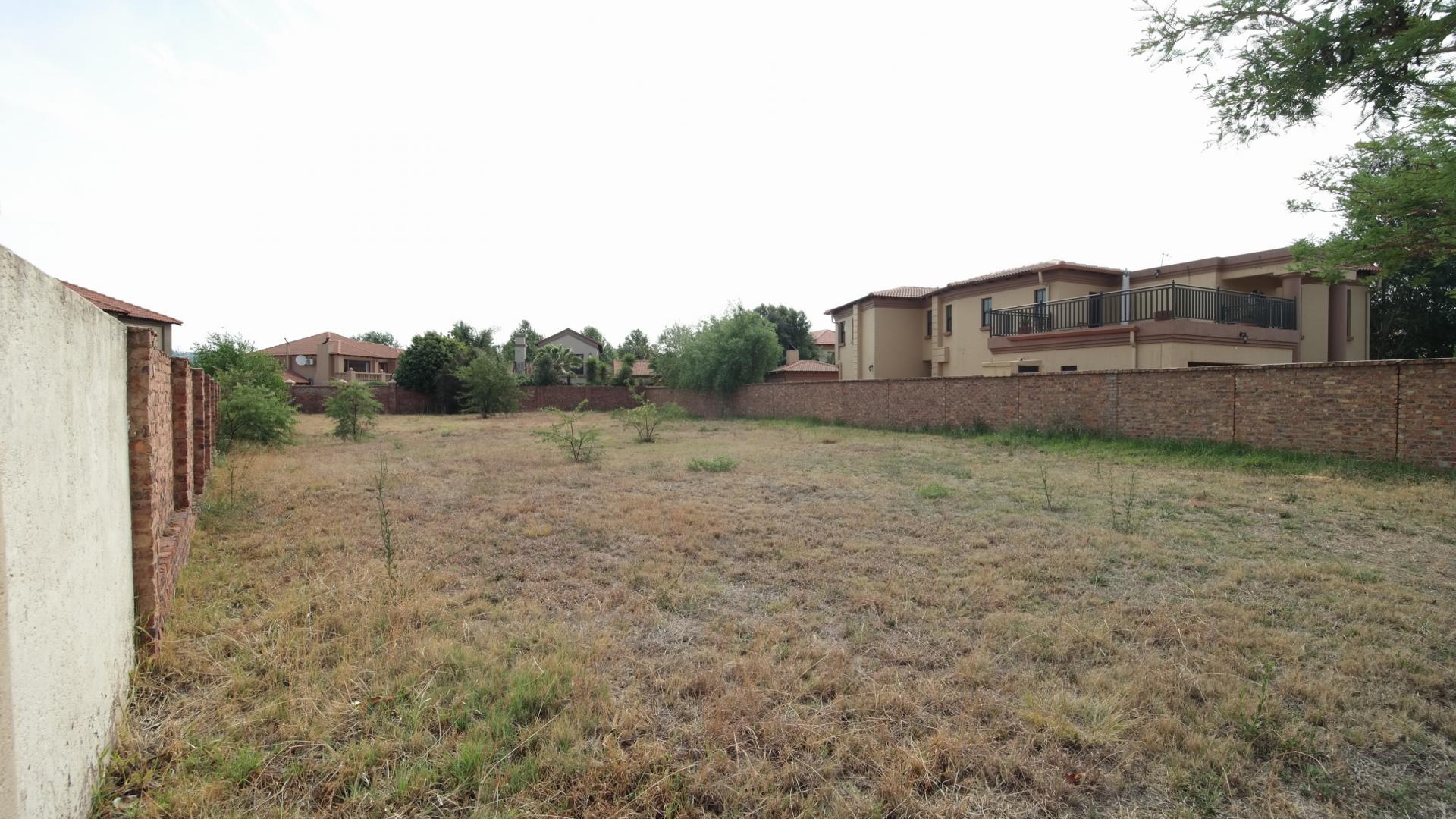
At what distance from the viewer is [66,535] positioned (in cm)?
228

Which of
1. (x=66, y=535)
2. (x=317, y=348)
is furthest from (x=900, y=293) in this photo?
(x=317, y=348)

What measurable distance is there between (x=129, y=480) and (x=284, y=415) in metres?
12.3

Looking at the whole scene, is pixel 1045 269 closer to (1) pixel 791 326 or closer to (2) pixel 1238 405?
(2) pixel 1238 405

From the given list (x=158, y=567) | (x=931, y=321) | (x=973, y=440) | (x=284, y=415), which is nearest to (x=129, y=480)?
(x=158, y=567)

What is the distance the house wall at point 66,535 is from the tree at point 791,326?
51.2m

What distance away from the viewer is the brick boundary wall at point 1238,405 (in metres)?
9.61

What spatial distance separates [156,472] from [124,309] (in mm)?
17661

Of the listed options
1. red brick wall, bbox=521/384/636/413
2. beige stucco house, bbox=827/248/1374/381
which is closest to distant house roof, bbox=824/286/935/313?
beige stucco house, bbox=827/248/1374/381

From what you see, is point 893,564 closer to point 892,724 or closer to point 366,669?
point 892,724

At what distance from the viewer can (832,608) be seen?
4.66 metres

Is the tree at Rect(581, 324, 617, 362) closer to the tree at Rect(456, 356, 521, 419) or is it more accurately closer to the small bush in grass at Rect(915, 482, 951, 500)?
the tree at Rect(456, 356, 521, 419)

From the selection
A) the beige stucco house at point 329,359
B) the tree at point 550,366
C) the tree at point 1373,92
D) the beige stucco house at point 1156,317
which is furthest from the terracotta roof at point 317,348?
the tree at point 1373,92

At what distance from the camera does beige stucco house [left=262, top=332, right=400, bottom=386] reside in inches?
1901

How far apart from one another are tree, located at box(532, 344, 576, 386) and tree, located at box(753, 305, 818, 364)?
53.3 ft
